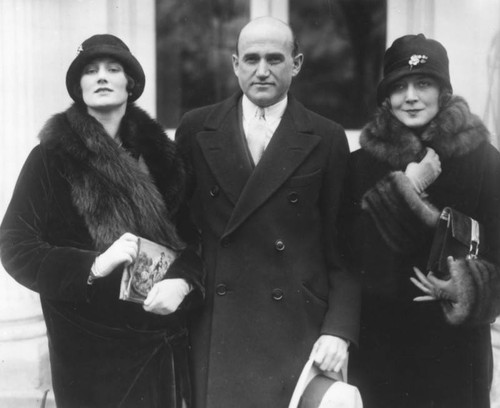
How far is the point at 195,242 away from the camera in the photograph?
120 inches

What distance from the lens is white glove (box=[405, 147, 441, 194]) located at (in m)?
3.09

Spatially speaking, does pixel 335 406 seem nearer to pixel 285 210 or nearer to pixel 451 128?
pixel 285 210

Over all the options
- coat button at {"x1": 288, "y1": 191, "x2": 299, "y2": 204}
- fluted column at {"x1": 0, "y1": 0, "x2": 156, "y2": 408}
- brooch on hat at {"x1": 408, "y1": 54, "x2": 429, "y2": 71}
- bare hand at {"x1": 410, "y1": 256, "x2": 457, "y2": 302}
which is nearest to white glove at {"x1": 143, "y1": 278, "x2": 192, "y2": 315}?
coat button at {"x1": 288, "y1": 191, "x2": 299, "y2": 204}

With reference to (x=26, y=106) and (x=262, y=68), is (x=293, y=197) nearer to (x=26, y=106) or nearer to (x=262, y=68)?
(x=262, y=68)

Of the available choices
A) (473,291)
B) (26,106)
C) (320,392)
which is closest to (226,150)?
(320,392)

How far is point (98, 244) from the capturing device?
284 cm

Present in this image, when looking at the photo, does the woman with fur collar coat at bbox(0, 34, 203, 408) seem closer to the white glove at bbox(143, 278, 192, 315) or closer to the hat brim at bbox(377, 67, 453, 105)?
the white glove at bbox(143, 278, 192, 315)

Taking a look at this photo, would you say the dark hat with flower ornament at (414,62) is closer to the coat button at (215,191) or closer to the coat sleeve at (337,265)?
the coat sleeve at (337,265)

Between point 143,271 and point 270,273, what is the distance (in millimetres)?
474

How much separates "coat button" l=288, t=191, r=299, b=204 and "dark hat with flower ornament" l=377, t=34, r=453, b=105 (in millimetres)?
666

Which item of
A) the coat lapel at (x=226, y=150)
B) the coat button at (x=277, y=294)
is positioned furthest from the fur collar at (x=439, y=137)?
the coat button at (x=277, y=294)

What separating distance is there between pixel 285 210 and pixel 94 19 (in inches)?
80.4

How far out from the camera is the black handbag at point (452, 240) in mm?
3004

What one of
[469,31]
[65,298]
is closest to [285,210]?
[65,298]
